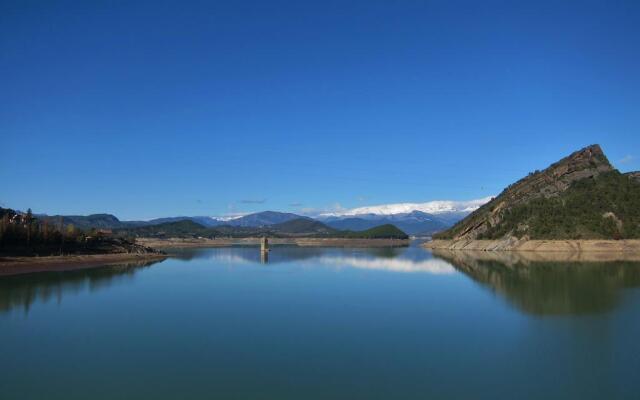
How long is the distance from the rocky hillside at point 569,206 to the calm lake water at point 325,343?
168 feet

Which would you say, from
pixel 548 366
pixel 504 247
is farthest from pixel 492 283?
pixel 504 247

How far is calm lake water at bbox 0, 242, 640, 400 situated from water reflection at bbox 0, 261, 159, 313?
339mm

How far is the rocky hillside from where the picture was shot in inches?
3268

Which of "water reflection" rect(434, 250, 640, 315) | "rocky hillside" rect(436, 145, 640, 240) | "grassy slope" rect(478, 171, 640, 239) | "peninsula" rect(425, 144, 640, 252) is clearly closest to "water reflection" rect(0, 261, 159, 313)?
"water reflection" rect(434, 250, 640, 315)

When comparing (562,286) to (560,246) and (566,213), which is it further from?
(566,213)

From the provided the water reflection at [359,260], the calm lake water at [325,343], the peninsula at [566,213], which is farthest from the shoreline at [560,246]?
the calm lake water at [325,343]

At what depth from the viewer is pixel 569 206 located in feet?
300

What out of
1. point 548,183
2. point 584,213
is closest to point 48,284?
point 584,213

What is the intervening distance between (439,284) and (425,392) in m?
30.6

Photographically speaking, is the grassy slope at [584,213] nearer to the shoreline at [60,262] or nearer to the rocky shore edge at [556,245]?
the rocky shore edge at [556,245]

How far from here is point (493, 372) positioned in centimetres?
1533

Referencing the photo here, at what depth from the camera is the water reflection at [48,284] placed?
32.6m

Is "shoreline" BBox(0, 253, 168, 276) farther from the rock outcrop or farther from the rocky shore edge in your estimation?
the rock outcrop

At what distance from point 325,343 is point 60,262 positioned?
5474 cm
